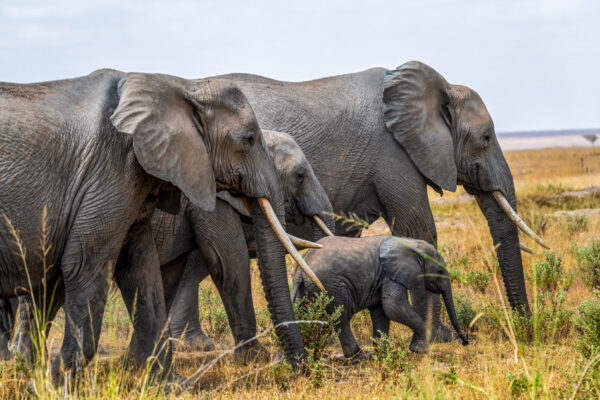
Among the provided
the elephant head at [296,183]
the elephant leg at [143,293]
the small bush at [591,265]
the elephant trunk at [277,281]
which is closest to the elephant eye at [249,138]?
the elephant trunk at [277,281]

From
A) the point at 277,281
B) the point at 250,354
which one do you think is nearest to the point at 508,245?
the point at 250,354

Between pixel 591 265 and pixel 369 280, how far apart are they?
3.58m

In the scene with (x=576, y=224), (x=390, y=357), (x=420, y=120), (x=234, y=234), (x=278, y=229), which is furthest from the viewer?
(x=576, y=224)

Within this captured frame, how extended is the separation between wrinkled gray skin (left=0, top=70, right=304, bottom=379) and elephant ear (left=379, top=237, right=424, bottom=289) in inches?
67.0

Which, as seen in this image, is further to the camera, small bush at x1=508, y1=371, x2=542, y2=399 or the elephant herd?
the elephant herd

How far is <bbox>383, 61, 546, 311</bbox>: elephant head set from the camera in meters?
8.27

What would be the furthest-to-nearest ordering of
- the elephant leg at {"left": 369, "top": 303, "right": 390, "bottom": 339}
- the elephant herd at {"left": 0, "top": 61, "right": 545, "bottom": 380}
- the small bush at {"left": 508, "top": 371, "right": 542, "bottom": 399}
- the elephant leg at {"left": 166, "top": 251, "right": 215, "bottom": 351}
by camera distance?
the elephant leg at {"left": 166, "top": 251, "right": 215, "bottom": 351}, the elephant leg at {"left": 369, "top": 303, "right": 390, "bottom": 339}, the elephant herd at {"left": 0, "top": 61, "right": 545, "bottom": 380}, the small bush at {"left": 508, "top": 371, "right": 542, "bottom": 399}

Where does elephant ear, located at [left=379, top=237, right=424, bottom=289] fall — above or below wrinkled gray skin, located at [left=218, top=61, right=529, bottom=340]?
below

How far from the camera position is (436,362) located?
6.59 m

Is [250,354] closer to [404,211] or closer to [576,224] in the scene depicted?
[404,211]

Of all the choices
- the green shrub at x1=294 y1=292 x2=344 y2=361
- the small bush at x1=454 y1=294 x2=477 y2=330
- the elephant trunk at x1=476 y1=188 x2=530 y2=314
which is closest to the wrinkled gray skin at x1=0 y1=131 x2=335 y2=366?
the green shrub at x1=294 y1=292 x2=344 y2=361

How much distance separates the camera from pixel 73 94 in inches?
211

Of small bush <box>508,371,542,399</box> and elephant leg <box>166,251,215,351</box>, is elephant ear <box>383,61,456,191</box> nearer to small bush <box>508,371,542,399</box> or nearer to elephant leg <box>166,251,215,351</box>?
elephant leg <box>166,251,215,351</box>

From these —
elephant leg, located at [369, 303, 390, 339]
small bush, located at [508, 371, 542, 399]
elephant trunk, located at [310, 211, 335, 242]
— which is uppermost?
elephant trunk, located at [310, 211, 335, 242]
